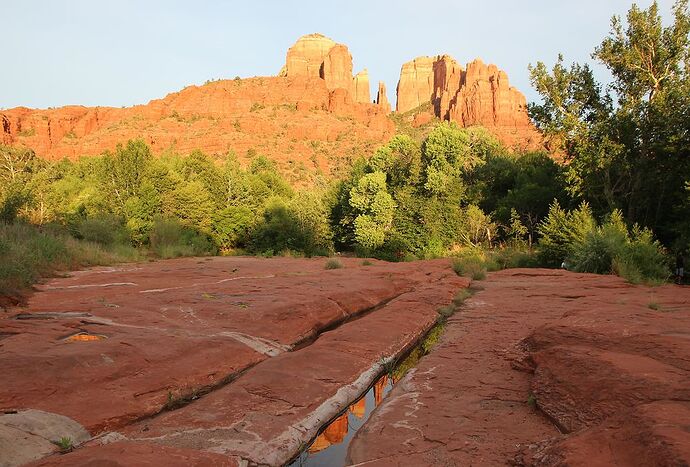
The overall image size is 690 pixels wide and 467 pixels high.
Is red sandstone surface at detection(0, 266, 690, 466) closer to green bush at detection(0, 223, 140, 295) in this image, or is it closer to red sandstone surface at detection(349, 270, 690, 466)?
red sandstone surface at detection(349, 270, 690, 466)

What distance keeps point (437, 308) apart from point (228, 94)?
10438cm

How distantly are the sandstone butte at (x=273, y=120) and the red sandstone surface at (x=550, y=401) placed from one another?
7085 cm

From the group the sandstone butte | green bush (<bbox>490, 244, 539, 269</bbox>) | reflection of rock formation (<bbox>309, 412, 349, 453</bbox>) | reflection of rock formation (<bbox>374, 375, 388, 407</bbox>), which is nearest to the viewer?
reflection of rock formation (<bbox>309, 412, 349, 453</bbox>)

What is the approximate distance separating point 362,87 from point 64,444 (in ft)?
454

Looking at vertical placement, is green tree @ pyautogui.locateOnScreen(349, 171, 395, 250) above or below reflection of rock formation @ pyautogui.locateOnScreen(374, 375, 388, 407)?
above

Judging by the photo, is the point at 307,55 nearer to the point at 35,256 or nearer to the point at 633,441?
the point at 35,256

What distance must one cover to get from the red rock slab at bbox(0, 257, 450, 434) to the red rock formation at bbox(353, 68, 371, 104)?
127 m

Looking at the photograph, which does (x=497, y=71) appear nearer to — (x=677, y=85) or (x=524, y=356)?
(x=677, y=85)

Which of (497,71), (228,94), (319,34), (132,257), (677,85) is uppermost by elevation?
(319,34)

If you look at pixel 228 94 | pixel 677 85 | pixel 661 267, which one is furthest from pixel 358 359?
pixel 228 94

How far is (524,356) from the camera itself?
20.0ft

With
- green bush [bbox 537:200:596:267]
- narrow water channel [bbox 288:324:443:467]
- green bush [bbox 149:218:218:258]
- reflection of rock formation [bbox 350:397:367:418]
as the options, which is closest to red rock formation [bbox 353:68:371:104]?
green bush [bbox 149:218:218:258]

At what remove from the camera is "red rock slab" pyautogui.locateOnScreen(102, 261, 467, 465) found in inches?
151

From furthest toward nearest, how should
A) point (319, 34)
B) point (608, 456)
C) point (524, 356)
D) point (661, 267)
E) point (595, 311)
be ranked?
A: point (319, 34) < point (661, 267) < point (595, 311) < point (524, 356) < point (608, 456)
